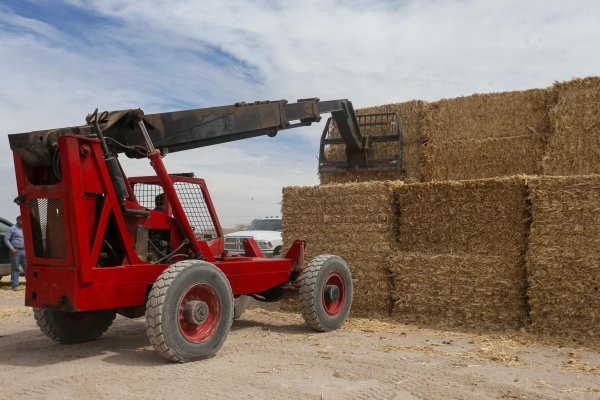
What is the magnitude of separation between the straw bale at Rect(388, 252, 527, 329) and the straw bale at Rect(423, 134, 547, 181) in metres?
1.75

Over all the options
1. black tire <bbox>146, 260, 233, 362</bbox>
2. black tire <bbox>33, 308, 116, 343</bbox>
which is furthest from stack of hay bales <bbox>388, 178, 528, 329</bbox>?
black tire <bbox>33, 308, 116, 343</bbox>

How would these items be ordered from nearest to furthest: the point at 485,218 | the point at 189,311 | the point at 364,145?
the point at 189,311
the point at 485,218
the point at 364,145

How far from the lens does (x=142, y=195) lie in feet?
23.7

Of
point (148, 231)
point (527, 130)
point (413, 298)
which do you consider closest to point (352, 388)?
point (148, 231)

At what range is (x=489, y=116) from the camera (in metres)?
9.78

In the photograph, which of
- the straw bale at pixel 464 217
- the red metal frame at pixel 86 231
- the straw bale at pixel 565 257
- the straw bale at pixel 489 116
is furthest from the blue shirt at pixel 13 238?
the straw bale at pixel 565 257

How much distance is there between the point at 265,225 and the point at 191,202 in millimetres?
10389

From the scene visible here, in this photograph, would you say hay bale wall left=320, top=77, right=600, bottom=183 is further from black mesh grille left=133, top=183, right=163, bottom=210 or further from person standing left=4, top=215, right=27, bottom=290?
person standing left=4, top=215, right=27, bottom=290

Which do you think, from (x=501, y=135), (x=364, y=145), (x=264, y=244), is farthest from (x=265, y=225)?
(x=501, y=135)

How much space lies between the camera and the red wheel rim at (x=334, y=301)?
8.15 metres

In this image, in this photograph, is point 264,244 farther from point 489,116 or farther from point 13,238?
point 489,116

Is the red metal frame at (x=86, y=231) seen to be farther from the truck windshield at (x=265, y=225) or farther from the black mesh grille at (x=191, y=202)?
the truck windshield at (x=265, y=225)

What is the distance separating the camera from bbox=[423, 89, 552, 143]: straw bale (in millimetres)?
9375

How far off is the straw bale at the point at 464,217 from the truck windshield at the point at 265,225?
28.2ft
